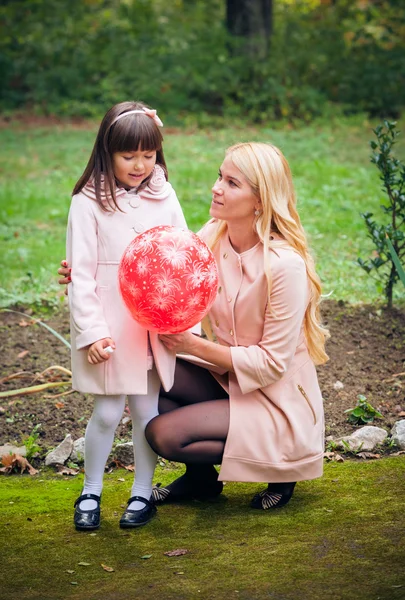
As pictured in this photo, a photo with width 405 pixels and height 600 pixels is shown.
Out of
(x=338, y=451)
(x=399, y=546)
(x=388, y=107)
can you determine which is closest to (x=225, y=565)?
(x=399, y=546)

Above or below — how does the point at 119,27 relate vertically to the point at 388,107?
above

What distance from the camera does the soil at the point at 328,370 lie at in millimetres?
4406

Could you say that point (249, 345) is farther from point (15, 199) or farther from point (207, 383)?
point (15, 199)

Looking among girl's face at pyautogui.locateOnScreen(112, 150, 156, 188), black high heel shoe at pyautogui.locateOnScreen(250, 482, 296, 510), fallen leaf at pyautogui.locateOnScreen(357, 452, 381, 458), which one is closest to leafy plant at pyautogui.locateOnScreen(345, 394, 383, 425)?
fallen leaf at pyautogui.locateOnScreen(357, 452, 381, 458)

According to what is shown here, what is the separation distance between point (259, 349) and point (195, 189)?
600cm

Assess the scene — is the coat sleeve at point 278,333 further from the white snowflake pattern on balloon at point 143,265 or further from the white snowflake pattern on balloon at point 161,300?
the white snowflake pattern on balloon at point 143,265

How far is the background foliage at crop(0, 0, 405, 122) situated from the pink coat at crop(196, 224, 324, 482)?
9.65 m

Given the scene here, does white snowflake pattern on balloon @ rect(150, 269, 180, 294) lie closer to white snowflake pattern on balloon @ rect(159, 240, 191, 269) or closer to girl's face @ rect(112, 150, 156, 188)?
white snowflake pattern on balloon @ rect(159, 240, 191, 269)

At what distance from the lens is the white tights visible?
3289 mm

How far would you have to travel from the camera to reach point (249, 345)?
3.40 metres

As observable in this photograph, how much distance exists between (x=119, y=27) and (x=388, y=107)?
526cm

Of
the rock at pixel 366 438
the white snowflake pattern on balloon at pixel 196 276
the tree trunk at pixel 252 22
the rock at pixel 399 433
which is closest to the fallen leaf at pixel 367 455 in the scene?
the rock at pixel 366 438

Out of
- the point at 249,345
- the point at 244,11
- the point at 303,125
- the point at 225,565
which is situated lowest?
the point at 225,565

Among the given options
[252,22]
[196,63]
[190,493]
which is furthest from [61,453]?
[252,22]
